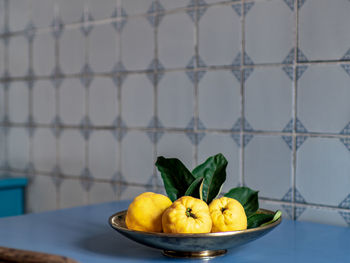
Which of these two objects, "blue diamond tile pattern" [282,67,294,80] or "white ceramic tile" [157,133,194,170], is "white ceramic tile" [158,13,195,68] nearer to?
"white ceramic tile" [157,133,194,170]

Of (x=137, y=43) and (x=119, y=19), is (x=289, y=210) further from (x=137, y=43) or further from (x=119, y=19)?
(x=119, y=19)

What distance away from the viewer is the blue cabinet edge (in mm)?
1979

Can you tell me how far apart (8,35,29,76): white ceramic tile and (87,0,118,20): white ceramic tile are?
41 centimetres

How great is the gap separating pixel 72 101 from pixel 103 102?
0.56 ft

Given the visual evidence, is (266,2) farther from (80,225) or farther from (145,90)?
(80,225)

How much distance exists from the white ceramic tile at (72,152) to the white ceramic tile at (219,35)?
64 centimetres

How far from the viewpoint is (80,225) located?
49.7 inches

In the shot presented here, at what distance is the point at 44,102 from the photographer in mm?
2029

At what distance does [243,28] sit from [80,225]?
69 cm

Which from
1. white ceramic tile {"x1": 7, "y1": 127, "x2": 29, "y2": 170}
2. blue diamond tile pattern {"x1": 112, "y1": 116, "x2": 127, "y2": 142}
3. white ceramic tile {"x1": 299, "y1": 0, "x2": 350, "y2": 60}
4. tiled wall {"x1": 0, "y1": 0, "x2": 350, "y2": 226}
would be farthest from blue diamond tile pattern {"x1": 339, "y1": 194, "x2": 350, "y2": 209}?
white ceramic tile {"x1": 7, "y1": 127, "x2": 29, "y2": 170}

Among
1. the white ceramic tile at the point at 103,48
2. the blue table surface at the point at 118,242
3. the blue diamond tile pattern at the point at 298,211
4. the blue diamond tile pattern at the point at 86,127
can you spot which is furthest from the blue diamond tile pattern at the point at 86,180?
the blue diamond tile pattern at the point at 298,211

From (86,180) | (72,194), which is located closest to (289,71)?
(86,180)

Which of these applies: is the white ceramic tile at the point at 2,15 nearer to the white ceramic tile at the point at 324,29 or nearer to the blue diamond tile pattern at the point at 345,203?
the white ceramic tile at the point at 324,29

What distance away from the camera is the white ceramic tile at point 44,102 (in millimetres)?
2002
